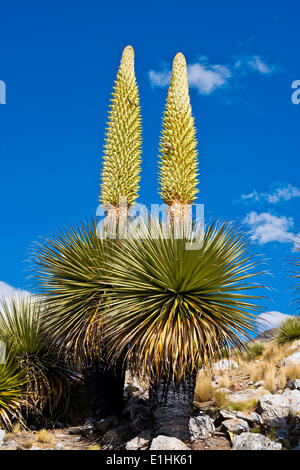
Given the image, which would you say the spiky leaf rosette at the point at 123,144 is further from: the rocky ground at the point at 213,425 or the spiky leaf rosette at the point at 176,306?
the rocky ground at the point at 213,425

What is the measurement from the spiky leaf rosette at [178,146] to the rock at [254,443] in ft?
12.1

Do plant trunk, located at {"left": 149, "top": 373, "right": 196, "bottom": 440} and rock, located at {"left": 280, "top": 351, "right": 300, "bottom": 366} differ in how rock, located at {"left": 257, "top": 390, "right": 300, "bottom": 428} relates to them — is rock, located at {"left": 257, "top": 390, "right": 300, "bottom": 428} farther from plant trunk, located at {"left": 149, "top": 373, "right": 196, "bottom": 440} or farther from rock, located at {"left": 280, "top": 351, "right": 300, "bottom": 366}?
rock, located at {"left": 280, "top": 351, "right": 300, "bottom": 366}

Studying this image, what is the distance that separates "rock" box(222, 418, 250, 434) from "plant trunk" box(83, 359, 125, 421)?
2490mm

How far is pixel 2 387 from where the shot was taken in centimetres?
972

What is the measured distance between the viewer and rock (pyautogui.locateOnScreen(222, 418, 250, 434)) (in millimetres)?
7875

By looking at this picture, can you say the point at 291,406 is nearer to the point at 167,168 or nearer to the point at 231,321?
the point at 231,321

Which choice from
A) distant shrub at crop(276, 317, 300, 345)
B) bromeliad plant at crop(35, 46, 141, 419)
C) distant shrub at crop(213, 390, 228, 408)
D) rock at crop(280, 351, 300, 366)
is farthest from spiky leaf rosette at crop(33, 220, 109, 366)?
distant shrub at crop(276, 317, 300, 345)

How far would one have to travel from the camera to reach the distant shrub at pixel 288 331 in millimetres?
17531

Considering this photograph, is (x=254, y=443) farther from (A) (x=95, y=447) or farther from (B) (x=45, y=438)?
(B) (x=45, y=438)

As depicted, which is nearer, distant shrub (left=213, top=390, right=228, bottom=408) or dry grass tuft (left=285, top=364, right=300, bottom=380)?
distant shrub (left=213, top=390, right=228, bottom=408)

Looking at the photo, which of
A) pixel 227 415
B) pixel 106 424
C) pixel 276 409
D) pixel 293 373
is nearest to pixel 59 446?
pixel 106 424

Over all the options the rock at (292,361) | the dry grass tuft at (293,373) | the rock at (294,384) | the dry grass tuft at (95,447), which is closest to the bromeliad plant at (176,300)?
the dry grass tuft at (95,447)

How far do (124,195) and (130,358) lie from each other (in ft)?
9.62

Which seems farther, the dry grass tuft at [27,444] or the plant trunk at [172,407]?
the dry grass tuft at [27,444]
